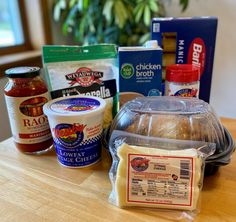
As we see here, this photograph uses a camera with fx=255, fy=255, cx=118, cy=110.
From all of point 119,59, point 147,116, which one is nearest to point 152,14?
point 119,59

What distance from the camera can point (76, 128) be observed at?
1.61 ft

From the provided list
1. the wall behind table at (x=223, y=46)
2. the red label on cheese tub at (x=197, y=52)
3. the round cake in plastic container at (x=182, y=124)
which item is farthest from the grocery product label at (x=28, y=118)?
the wall behind table at (x=223, y=46)

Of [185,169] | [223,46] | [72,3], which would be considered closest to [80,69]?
[185,169]

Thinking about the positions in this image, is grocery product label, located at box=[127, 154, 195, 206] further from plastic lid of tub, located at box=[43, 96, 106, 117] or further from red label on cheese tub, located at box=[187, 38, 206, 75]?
red label on cheese tub, located at box=[187, 38, 206, 75]

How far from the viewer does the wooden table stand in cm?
41

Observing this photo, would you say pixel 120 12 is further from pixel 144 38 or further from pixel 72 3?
pixel 72 3

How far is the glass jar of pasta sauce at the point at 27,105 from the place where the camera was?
54 centimetres

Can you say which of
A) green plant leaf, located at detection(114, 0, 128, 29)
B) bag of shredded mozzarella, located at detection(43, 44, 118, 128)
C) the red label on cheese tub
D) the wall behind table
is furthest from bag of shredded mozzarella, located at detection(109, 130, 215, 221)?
the wall behind table

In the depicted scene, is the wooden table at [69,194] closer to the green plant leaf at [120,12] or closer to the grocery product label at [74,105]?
the grocery product label at [74,105]

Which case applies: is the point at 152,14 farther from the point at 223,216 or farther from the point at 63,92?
the point at 223,216

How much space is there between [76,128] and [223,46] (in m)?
1.53

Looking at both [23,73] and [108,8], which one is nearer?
[23,73]

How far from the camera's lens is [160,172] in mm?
408

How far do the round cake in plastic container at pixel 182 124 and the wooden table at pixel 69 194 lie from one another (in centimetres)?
6
